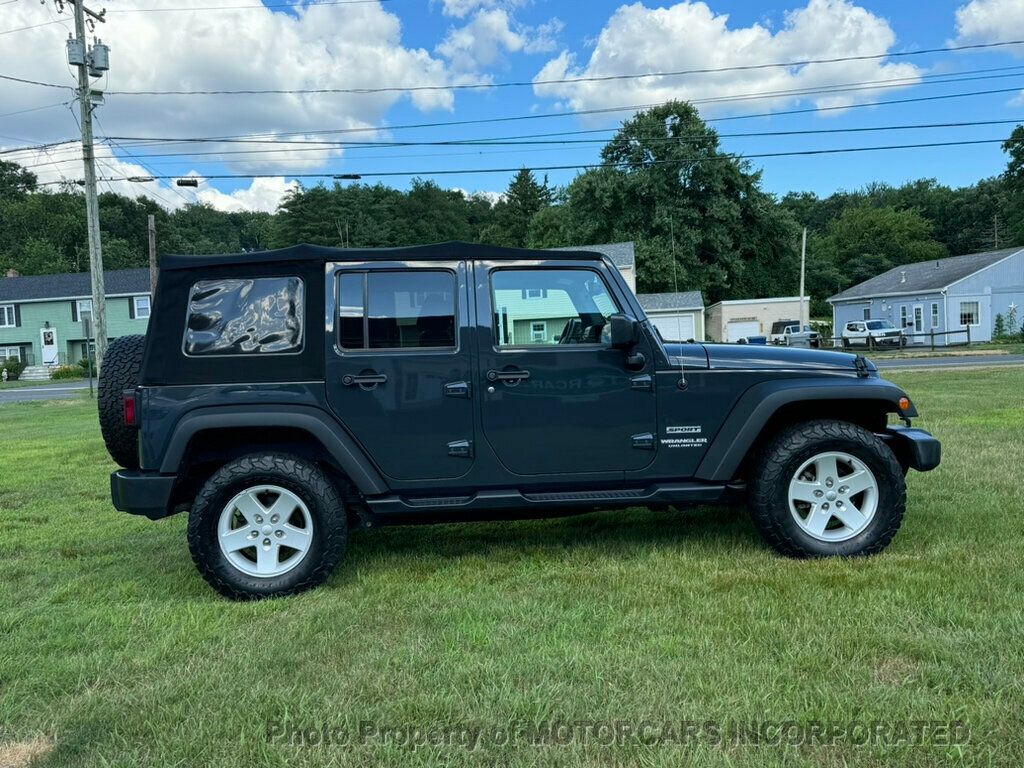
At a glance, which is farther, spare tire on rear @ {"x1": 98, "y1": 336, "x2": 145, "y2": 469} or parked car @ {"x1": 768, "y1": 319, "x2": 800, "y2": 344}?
parked car @ {"x1": 768, "y1": 319, "x2": 800, "y2": 344}

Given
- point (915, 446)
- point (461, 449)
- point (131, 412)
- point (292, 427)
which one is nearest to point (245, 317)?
point (292, 427)

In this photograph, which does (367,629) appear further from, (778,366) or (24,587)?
(778,366)

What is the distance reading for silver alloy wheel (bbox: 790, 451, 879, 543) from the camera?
436 centimetres

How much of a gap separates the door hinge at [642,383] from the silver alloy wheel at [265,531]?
1.93m

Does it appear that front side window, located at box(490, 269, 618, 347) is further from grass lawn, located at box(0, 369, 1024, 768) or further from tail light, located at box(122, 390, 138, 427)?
tail light, located at box(122, 390, 138, 427)

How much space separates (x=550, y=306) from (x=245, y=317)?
171cm

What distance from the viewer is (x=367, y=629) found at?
350 cm

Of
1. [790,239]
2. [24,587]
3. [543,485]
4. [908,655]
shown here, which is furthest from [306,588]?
[790,239]

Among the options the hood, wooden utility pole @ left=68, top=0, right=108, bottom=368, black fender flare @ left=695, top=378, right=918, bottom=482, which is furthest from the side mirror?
wooden utility pole @ left=68, top=0, right=108, bottom=368

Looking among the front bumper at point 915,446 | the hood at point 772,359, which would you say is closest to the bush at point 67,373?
the hood at point 772,359

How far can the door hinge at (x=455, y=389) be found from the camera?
13.5 feet

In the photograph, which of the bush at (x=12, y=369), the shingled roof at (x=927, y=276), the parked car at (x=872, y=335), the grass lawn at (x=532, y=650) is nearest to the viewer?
the grass lawn at (x=532, y=650)

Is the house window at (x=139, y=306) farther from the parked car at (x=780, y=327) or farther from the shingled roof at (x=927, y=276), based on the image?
the shingled roof at (x=927, y=276)

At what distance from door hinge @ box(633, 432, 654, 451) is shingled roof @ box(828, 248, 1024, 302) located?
4468 cm
